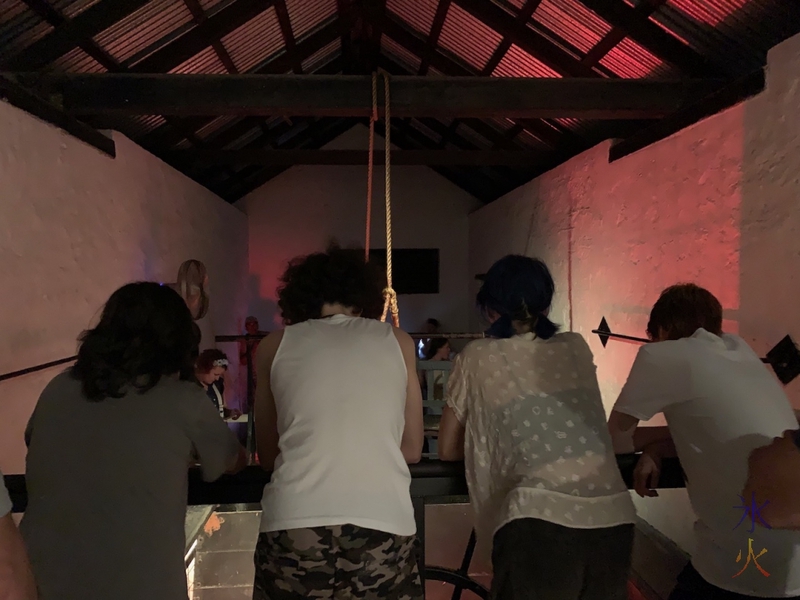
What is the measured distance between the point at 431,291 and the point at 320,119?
7.84 feet

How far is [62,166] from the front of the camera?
88.2 inches

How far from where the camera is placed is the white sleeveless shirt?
0.93m

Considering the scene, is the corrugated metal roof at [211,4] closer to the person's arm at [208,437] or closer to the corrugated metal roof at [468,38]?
the corrugated metal roof at [468,38]

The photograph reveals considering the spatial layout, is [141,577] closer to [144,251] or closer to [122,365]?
[122,365]

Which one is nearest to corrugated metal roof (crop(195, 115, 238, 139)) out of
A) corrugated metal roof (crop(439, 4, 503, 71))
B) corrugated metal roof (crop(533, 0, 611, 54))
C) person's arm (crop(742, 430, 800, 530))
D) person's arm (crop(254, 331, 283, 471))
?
corrugated metal roof (crop(439, 4, 503, 71))

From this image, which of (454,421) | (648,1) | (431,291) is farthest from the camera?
(431,291)

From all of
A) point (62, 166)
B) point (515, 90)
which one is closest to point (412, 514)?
point (515, 90)

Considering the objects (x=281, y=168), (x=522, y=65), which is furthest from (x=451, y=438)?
(x=281, y=168)

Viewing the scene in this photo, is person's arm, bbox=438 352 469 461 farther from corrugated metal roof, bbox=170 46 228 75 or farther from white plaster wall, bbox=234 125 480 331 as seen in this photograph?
white plaster wall, bbox=234 125 480 331

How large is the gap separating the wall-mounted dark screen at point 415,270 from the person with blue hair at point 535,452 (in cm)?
557

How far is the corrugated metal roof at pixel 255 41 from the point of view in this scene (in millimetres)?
3143

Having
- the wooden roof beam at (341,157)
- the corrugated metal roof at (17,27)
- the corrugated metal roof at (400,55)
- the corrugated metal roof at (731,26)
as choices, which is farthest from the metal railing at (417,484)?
the corrugated metal roof at (400,55)

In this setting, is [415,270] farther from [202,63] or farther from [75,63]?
[75,63]

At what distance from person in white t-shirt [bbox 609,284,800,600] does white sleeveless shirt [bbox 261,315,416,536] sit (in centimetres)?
46
